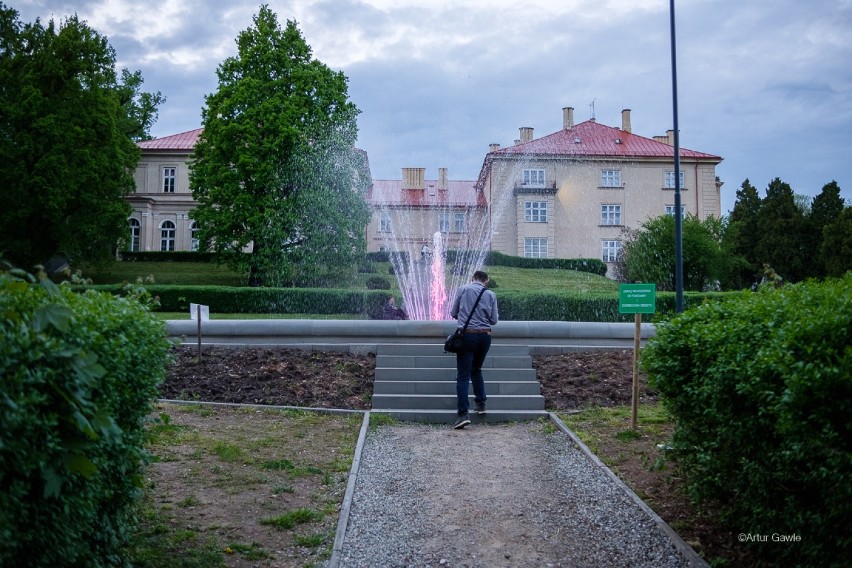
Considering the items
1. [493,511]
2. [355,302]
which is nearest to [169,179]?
[355,302]

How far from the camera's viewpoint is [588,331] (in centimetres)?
1295

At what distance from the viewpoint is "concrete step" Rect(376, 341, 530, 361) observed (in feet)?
40.3

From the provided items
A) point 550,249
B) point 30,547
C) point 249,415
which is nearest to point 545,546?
point 30,547

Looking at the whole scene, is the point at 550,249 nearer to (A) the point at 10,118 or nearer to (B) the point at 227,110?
(B) the point at 227,110

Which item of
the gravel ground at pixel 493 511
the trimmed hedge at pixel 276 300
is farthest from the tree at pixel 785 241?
the gravel ground at pixel 493 511

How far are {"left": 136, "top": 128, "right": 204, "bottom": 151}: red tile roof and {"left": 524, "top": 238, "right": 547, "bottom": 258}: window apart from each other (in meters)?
23.6

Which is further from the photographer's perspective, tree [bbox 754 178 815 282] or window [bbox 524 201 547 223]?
tree [bbox 754 178 815 282]

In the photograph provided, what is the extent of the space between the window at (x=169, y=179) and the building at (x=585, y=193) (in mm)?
21887

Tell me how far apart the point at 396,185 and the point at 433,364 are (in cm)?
4575

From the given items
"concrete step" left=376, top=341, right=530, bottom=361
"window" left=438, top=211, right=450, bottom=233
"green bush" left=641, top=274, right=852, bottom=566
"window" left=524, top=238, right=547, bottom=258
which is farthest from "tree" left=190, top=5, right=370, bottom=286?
"green bush" left=641, top=274, right=852, bottom=566

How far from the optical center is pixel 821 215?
5256cm

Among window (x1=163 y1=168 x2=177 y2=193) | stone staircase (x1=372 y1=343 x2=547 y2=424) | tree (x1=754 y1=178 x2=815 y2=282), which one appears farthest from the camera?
tree (x1=754 y1=178 x2=815 y2=282)

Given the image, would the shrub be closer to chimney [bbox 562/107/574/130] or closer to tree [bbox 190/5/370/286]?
tree [bbox 190/5/370/286]

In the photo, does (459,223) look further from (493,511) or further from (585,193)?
(493,511)
